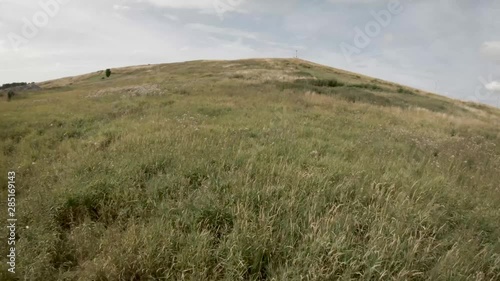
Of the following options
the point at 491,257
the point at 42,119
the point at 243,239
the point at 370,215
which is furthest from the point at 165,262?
the point at 42,119

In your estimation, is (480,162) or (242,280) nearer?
(242,280)

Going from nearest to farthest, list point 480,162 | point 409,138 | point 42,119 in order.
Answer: point 480,162
point 409,138
point 42,119

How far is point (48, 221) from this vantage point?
3855mm

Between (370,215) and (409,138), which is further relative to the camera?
(409,138)

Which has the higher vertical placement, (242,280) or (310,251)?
(310,251)

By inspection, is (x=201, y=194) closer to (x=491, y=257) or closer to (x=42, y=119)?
(x=491, y=257)

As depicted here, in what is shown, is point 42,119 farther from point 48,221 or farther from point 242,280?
point 242,280

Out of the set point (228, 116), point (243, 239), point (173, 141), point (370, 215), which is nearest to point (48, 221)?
point (243, 239)

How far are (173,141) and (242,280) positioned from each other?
181 inches

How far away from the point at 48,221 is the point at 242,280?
9.23 ft

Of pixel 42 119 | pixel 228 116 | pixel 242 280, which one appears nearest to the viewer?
pixel 242 280

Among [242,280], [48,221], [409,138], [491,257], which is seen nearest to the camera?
[242,280]

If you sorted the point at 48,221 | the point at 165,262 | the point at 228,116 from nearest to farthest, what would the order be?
the point at 165,262, the point at 48,221, the point at 228,116

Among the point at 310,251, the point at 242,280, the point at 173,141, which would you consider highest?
the point at 173,141
